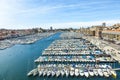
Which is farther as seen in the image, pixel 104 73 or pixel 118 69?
pixel 118 69

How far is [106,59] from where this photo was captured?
148 feet

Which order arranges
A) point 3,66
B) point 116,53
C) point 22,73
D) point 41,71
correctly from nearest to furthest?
1. point 41,71
2. point 22,73
3. point 3,66
4. point 116,53

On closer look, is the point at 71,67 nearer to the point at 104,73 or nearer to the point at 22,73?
the point at 104,73

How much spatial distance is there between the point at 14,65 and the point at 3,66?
263 centimetres

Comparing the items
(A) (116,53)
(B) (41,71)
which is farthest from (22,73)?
(A) (116,53)

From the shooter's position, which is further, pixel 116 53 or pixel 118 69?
pixel 116 53

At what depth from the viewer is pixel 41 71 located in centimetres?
3597

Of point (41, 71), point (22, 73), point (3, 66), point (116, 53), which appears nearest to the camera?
point (41, 71)

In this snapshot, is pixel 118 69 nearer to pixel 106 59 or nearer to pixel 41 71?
pixel 106 59

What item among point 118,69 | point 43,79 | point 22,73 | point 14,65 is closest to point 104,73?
point 118,69

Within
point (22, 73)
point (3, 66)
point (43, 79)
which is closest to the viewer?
point (43, 79)

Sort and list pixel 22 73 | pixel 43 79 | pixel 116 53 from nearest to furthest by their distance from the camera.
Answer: pixel 43 79 → pixel 22 73 → pixel 116 53

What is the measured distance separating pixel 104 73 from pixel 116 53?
737 inches

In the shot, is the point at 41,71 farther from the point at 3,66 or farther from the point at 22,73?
the point at 3,66
